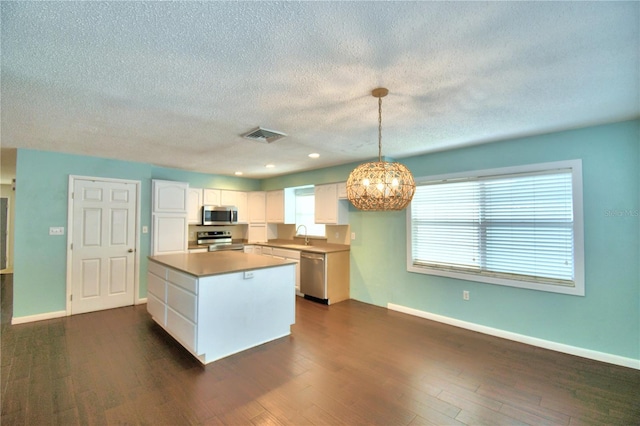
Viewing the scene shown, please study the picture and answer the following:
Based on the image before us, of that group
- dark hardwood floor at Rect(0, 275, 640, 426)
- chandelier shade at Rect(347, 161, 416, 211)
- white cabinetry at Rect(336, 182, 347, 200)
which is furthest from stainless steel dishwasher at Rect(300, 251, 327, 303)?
chandelier shade at Rect(347, 161, 416, 211)

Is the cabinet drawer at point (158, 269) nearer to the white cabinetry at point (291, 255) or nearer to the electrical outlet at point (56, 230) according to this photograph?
the electrical outlet at point (56, 230)

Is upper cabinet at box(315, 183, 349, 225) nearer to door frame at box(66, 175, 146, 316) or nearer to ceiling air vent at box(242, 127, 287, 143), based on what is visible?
ceiling air vent at box(242, 127, 287, 143)

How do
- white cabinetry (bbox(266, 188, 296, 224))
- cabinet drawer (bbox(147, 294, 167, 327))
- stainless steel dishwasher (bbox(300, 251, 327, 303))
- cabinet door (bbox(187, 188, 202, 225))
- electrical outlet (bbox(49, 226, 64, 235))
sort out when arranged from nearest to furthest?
1. cabinet drawer (bbox(147, 294, 167, 327))
2. electrical outlet (bbox(49, 226, 64, 235))
3. stainless steel dishwasher (bbox(300, 251, 327, 303))
4. cabinet door (bbox(187, 188, 202, 225))
5. white cabinetry (bbox(266, 188, 296, 224))

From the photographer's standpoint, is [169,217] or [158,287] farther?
[169,217]

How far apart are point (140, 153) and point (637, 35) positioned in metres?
5.01

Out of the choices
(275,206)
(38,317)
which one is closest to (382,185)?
(275,206)

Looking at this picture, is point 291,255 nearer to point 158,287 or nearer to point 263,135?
point 158,287

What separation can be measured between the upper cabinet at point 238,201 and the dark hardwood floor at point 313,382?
10.3 feet

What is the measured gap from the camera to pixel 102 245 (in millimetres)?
4453

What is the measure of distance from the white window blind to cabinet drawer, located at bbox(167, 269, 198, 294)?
295 cm

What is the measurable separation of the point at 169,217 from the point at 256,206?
191 cm

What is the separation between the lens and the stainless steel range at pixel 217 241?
5.88m

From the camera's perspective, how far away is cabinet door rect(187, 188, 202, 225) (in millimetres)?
5725

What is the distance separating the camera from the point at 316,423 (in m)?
1.97
